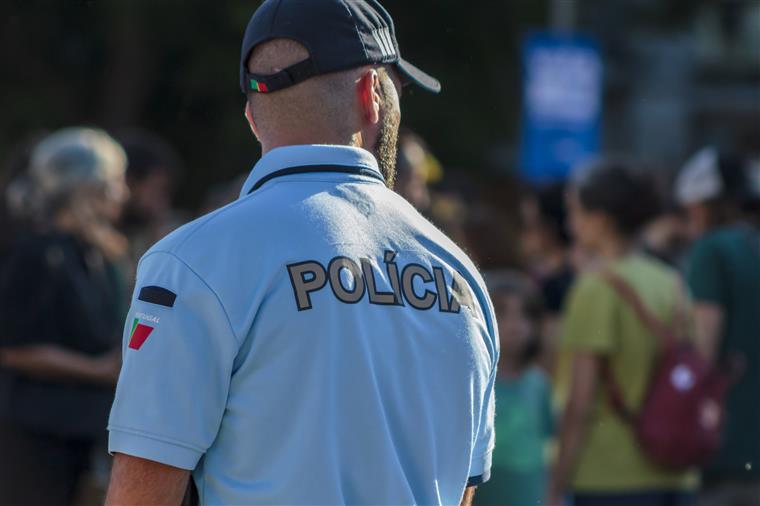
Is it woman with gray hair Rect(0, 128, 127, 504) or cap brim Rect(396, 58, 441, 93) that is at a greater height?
cap brim Rect(396, 58, 441, 93)

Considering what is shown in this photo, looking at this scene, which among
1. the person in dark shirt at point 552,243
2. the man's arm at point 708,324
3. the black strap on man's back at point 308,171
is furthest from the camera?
the person in dark shirt at point 552,243

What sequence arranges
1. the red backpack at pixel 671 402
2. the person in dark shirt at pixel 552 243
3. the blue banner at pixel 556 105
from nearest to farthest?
the red backpack at pixel 671 402
the person in dark shirt at pixel 552 243
the blue banner at pixel 556 105

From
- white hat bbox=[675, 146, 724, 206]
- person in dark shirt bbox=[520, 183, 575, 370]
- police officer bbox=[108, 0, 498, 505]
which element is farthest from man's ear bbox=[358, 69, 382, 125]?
person in dark shirt bbox=[520, 183, 575, 370]

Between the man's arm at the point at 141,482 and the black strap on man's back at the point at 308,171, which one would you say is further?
the black strap on man's back at the point at 308,171

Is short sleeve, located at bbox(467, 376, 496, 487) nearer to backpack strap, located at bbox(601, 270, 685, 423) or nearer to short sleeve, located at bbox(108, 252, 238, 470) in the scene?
short sleeve, located at bbox(108, 252, 238, 470)

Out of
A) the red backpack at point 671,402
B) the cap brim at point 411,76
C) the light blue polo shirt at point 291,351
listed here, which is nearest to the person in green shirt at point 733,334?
the red backpack at point 671,402

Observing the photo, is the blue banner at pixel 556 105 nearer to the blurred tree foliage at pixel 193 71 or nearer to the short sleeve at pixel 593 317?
the blurred tree foliage at pixel 193 71

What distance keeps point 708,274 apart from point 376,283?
3555 mm

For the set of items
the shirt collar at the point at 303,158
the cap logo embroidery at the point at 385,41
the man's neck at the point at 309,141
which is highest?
the cap logo embroidery at the point at 385,41

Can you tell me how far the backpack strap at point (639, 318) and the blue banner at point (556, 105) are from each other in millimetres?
7520

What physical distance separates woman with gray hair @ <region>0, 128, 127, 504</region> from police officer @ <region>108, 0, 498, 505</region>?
9.19 ft

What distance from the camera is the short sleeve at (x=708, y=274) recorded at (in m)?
5.39

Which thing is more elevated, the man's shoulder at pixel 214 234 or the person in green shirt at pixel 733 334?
the man's shoulder at pixel 214 234

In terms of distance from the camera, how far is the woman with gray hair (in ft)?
16.1
